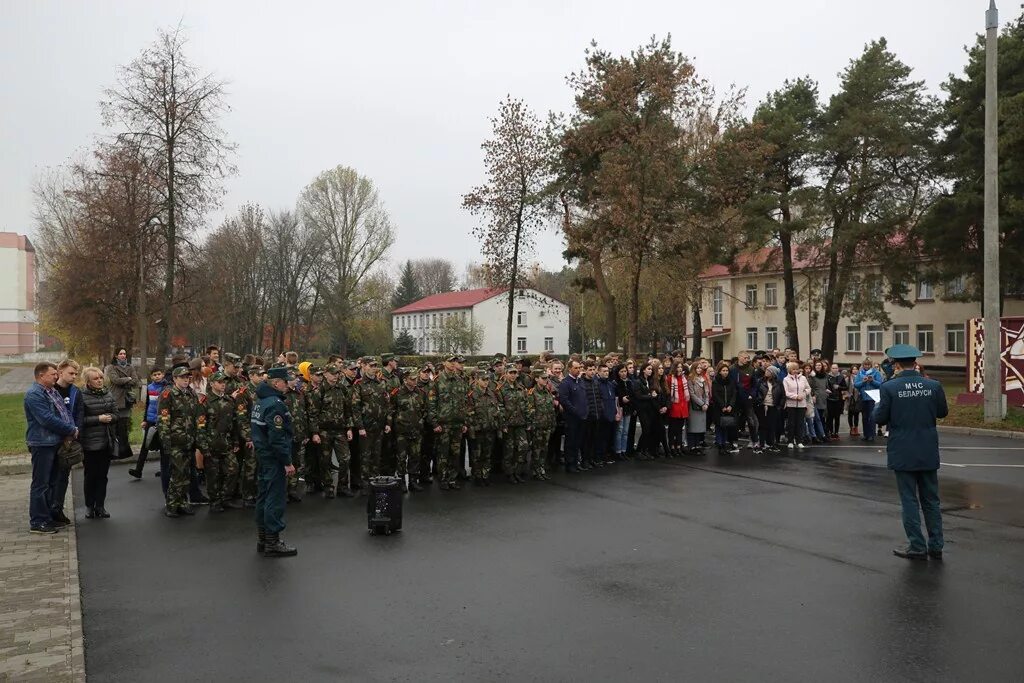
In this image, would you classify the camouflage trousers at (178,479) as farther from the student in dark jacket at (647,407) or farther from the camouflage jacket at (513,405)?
the student in dark jacket at (647,407)

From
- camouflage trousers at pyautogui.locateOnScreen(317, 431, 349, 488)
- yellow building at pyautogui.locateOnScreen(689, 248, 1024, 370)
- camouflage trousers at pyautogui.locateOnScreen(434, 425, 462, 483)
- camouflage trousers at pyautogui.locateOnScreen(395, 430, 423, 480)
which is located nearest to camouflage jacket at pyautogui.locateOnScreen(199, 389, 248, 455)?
camouflage trousers at pyautogui.locateOnScreen(317, 431, 349, 488)

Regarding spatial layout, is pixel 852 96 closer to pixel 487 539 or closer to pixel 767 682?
pixel 487 539

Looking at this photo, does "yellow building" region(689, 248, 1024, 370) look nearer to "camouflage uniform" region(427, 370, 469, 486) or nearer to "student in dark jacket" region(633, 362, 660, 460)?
"student in dark jacket" region(633, 362, 660, 460)

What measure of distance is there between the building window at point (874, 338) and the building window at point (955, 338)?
14.7ft

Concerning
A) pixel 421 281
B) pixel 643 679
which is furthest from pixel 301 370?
pixel 421 281

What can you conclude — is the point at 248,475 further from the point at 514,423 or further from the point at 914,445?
the point at 914,445

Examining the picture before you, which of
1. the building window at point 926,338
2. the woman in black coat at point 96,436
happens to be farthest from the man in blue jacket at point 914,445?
the building window at point 926,338

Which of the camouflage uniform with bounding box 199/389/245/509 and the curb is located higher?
the camouflage uniform with bounding box 199/389/245/509

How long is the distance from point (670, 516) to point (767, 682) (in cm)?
498

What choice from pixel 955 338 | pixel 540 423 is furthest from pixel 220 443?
pixel 955 338

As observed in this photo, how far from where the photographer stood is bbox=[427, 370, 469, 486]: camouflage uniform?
12.0 m

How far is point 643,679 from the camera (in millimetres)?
5047

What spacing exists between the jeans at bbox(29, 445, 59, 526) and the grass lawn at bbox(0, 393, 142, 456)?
726cm

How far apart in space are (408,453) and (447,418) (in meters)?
0.79
